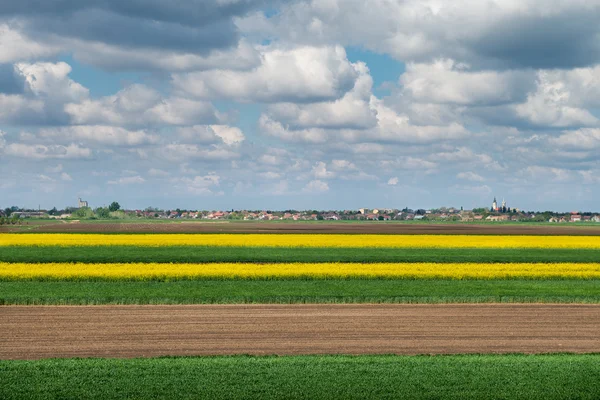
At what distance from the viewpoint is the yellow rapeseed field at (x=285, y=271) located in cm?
3809

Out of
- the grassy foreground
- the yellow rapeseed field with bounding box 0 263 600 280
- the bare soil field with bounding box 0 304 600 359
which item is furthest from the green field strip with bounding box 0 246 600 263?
the grassy foreground

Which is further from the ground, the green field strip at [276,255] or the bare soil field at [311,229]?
the bare soil field at [311,229]

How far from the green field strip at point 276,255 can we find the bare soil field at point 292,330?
2112cm

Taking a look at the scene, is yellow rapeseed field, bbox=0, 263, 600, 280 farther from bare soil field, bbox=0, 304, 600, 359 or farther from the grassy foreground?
the grassy foreground

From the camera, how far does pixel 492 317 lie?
86.8ft

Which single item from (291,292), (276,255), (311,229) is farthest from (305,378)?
(311,229)

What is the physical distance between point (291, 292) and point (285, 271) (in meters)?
8.54

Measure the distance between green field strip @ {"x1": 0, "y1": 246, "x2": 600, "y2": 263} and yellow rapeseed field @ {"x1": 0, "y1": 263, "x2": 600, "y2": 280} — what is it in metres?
5.91

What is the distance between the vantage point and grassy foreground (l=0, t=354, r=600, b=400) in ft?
50.6

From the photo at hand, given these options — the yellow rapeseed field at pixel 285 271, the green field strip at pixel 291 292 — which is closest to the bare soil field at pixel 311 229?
the yellow rapeseed field at pixel 285 271

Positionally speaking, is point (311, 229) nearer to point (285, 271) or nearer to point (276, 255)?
point (276, 255)

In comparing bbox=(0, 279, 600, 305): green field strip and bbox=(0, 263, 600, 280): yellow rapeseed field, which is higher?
bbox=(0, 263, 600, 280): yellow rapeseed field

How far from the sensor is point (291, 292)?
31.2 metres

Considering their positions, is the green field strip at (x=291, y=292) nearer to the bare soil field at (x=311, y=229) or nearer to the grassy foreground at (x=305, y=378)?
the grassy foreground at (x=305, y=378)
